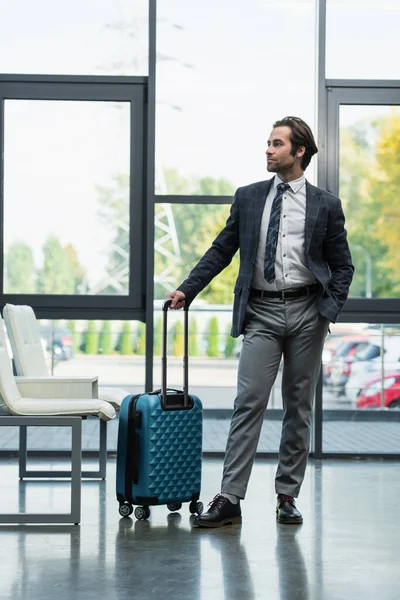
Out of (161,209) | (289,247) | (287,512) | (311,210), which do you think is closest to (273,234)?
(289,247)

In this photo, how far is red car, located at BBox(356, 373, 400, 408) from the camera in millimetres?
5980

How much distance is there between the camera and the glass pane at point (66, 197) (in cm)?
588

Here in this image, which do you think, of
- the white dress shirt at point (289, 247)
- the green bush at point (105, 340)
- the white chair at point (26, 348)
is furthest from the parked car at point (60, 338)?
the white dress shirt at point (289, 247)

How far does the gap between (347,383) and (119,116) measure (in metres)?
2.00

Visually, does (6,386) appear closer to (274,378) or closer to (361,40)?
(274,378)

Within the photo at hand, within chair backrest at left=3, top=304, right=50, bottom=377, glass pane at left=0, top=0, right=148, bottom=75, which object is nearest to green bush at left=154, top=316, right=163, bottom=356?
chair backrest at left=3, top=304, right=50, bottom=377

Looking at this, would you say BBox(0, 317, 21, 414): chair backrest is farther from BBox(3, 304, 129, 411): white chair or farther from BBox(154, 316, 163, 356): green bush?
BBox(154, 316, 163, 356): green bush

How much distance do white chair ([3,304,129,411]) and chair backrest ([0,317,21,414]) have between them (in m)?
0.61

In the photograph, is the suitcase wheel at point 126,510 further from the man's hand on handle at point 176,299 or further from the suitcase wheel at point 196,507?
the man's hand on handle at point 176,299

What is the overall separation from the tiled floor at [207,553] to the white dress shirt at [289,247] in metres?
0.94

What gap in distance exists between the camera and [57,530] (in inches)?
152

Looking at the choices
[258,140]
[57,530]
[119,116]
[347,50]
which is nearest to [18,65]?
[119,116]

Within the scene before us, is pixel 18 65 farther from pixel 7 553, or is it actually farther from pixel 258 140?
pixel 7 553

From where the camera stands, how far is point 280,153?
4070mm
